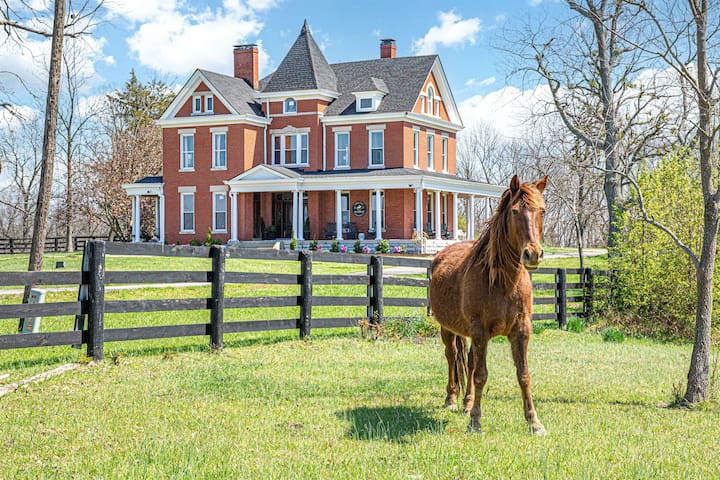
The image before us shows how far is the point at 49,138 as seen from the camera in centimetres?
1596

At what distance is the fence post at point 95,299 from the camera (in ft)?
32.2

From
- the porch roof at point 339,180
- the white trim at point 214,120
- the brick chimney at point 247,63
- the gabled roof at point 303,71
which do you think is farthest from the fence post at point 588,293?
the brick chimney at point 247,63

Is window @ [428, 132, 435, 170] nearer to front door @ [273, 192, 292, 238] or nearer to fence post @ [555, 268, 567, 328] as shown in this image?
front door @ [273, 192, 292, 238]

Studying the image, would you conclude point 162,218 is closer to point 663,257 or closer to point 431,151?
point 431,151

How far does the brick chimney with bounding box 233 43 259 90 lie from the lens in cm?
4747

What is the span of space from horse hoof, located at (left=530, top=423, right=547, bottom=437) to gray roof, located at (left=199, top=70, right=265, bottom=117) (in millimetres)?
37646

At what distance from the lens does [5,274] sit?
910cm

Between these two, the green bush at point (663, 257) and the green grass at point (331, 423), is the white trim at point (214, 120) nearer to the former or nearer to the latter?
the green bush at point (663, 257)

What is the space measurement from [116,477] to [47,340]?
4.59 m

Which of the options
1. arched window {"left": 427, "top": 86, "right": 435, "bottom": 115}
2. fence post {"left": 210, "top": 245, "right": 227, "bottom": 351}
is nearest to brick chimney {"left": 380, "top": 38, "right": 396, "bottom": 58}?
arched window {"left": 427, "top": 86, "right": 435, "bottom": 115}

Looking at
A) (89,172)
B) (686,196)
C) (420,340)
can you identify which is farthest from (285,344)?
(89,172)

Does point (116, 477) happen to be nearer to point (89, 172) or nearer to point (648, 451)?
point (648, 451)

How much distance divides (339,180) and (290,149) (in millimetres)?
5271

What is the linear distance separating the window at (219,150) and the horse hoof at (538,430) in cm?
3850
